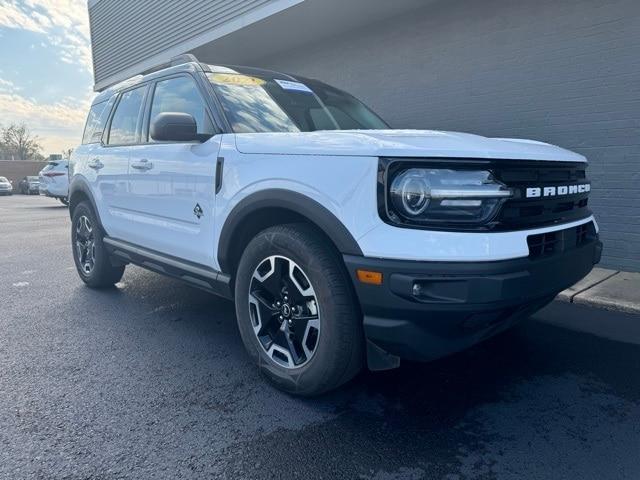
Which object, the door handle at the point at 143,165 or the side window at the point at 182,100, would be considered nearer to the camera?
the side window at the point at 182,100

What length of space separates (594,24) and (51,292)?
21.4 feet

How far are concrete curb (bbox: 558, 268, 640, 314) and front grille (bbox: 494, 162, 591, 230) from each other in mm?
1885

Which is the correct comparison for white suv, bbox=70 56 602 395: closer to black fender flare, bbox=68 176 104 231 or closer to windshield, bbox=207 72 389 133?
windshield, bbox=207 72 389 133

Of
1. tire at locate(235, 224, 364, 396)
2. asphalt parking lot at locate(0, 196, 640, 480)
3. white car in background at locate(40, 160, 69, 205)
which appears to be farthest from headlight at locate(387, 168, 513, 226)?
white car in background at locate(40, 160, 69, 205)

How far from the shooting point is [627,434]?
→ 2.13m

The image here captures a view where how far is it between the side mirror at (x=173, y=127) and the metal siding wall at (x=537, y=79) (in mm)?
4446

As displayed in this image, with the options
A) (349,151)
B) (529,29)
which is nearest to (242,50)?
(529,29)

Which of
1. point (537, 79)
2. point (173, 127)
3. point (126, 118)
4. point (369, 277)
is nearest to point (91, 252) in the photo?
point (126, 118)

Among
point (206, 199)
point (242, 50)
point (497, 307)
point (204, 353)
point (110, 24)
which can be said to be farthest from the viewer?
point (110, 24)

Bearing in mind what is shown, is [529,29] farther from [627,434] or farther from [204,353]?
[204,353]

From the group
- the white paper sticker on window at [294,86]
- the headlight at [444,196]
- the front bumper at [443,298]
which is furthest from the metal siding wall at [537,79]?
the headlight at [444,196]

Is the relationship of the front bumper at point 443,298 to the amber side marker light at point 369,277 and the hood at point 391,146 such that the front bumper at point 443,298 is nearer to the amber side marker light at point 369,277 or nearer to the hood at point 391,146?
the amber side marker light at point 369,277

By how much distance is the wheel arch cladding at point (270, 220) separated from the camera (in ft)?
6.85

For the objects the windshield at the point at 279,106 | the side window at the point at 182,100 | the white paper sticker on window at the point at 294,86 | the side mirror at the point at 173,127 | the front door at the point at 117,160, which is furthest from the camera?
the front door at the point at 117,160
